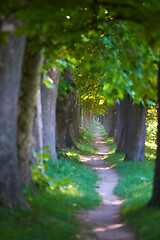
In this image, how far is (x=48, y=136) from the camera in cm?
1399

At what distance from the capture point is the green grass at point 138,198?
639cm

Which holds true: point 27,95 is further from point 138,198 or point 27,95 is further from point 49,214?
point 138,198

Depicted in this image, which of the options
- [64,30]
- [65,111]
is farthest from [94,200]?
[65,111]

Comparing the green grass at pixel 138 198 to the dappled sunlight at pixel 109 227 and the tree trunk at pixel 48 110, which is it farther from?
the tree trunk at pixel 48 110

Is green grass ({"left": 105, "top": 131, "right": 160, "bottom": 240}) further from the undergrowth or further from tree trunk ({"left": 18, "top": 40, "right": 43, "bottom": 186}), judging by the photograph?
tree trunk ({"left": 18, "top": 40, "right": 43, "bottom": 186})

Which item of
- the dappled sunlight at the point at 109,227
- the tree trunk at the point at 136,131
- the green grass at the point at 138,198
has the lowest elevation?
the dappled sunlight at the point at 109,227

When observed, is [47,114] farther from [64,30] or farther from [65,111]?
[64,30]

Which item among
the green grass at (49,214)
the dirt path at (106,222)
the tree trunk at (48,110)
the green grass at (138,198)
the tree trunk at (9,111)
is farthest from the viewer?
the tree trunk at (48,110)

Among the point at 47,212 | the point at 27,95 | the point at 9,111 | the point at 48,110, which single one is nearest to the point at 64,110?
the point at 48,110

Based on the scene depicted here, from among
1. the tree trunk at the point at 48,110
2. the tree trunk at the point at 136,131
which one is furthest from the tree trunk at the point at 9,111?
the tree trunk at the point at 136,131

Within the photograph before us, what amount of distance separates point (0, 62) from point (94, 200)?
5.15m

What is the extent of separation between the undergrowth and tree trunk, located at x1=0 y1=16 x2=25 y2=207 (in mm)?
358

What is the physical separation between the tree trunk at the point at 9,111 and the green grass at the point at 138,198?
2.31 meters

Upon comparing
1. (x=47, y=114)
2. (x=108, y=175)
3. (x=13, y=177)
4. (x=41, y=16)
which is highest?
(x=41, y=16)
